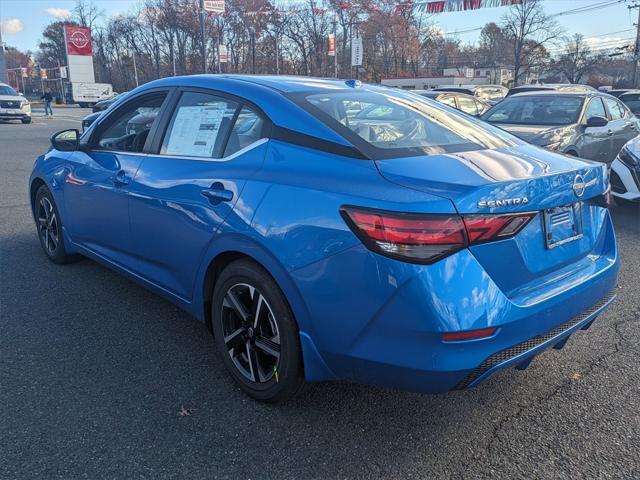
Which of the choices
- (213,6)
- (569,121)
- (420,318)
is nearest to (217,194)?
(420,318)

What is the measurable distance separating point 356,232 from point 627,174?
608 centimetres

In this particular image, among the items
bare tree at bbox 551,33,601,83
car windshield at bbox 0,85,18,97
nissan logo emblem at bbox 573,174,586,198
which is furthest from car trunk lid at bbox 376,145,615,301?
bare tree at bbox 551,33,601,83

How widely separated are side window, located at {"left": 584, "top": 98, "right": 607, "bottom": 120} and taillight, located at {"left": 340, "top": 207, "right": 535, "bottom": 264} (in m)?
7.19

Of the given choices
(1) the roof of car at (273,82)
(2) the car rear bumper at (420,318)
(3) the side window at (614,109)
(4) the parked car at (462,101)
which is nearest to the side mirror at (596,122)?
Answer: (3) the side window at (614,109)

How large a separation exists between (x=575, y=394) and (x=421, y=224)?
154 cm

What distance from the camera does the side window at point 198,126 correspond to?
9.82 ft

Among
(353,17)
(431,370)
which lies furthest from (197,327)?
(353,17)

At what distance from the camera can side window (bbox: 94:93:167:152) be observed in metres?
3.55

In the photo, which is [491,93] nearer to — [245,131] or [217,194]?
[245,131]

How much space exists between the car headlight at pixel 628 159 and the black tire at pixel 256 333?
19.8ft

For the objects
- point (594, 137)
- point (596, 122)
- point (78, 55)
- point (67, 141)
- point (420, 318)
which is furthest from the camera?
point (78, 55)

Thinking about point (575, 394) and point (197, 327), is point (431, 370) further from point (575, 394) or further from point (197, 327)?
point (197, 327)

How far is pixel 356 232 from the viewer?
214 centimetres

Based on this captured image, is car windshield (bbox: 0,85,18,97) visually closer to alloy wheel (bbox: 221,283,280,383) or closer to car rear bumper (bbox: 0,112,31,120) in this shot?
car rear bumper (bbox: 0,112,31,120)
